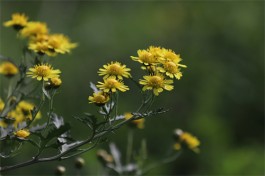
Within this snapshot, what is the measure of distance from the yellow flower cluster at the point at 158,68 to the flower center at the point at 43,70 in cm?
36

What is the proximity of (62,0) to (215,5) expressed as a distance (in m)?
2.28

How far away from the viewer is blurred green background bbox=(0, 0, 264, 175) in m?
5.49

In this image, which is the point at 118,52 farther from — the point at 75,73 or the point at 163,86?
the point at 163,86

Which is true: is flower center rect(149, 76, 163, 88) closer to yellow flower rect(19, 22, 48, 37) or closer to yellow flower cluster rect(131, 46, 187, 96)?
yellow flower cluster rect(131, 46, 187, 96)

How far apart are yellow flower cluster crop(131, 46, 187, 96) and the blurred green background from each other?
2.89m

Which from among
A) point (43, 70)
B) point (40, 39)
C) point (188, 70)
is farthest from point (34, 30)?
point (188, 70)

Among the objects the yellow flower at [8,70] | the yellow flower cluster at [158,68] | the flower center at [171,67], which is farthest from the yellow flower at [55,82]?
the yellow flower at [8,70]

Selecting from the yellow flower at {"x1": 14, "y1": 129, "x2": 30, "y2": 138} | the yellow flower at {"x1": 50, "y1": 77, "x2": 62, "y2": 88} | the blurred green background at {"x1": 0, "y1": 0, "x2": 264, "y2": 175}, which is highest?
the blurred green background at {"x1": 0, "y1": 0, "x2": 264, "y2": 175}

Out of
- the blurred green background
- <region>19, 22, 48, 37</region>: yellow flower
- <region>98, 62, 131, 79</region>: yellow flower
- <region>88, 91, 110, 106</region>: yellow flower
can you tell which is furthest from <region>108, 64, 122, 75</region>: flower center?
the blurred green background

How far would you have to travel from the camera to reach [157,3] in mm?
8266

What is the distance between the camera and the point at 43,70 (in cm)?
216

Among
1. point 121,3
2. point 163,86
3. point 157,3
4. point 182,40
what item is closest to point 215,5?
point 182,40

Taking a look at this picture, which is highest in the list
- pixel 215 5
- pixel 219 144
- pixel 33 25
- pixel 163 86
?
Answer: pixel 215 5

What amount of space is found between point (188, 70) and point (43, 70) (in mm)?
4481
